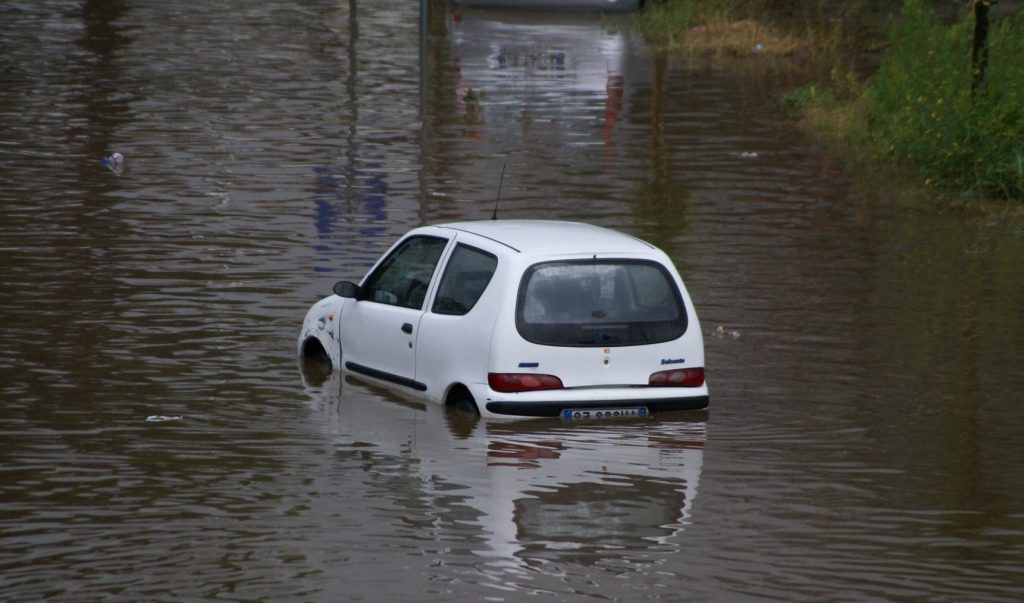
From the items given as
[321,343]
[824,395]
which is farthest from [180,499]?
[824,395]

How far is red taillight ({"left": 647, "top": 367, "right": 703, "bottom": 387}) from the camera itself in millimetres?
11641

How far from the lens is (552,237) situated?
11.8 metres

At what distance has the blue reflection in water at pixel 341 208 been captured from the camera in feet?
58.7

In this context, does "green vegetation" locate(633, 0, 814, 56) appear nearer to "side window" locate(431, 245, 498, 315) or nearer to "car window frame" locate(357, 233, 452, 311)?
"car window frame" locate(357, 233, 452, 311)

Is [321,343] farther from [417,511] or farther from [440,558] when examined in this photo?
[440,558]

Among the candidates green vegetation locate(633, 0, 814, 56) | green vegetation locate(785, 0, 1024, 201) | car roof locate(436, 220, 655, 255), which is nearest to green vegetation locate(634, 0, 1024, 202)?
green vegetation locate(785, 0, 1024, 201)

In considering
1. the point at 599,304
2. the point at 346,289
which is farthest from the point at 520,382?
the point at 346,289

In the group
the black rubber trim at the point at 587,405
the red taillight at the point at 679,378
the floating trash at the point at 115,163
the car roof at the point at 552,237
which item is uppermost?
the car roof at the point at 552,237

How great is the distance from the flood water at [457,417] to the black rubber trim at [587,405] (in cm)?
15

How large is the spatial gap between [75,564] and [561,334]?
13.1ft

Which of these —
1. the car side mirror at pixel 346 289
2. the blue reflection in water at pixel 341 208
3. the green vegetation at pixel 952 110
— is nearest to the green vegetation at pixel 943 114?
the green vegetation at pixel 952 110

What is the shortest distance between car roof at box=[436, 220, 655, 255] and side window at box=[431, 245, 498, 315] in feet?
0.51

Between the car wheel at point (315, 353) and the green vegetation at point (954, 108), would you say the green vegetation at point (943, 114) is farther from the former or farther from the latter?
the car wheel at point (315, 353)

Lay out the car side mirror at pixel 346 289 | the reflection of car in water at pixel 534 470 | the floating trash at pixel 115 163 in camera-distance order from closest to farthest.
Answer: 1. the reflection of car in water at pixel 534 470
2. the car side mirror at pixel 346 289
3. the floating trash at pixel 115 163
